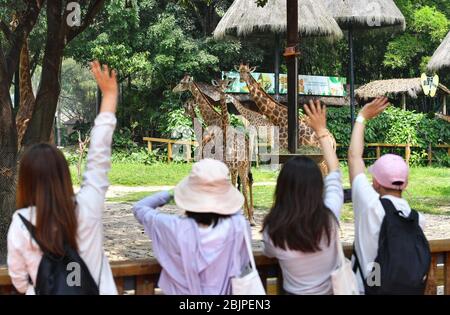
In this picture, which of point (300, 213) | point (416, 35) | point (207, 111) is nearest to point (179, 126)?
point (416, 35)

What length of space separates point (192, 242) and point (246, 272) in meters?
0.26

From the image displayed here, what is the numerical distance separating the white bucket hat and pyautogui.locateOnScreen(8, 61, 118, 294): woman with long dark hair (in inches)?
14.7

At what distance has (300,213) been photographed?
9.80ft

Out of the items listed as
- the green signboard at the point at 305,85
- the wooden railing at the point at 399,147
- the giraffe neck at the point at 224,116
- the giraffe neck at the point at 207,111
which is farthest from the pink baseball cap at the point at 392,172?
the wooden railing at the point at 399,147

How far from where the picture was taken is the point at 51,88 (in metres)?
7.00

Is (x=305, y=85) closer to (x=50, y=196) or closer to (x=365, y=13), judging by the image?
(x=365, y=13)

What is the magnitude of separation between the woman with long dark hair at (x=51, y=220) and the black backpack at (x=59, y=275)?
0.01 meters

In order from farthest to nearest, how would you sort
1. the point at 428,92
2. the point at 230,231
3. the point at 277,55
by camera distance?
1. the point at 428,92
2. the point at 277,55
3. the point at 230,231

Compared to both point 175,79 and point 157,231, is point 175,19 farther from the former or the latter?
point 157,231

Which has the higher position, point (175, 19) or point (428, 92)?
point (175, 19)

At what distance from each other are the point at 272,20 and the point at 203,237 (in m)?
15.0

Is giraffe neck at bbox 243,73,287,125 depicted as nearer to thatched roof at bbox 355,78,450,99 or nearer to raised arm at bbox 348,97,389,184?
raised arm at bbox 348,97,389,184

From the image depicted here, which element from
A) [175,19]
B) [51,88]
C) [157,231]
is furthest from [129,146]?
[157,231]
